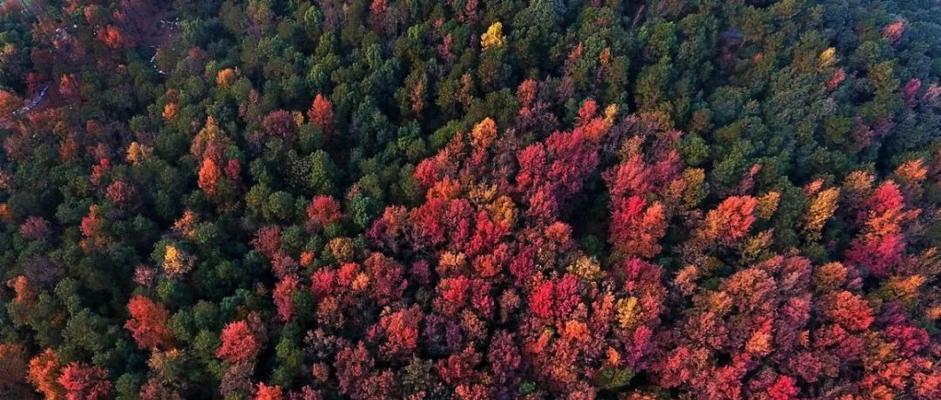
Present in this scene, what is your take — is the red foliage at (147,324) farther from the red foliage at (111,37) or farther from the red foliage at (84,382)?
the red foliage at (111,37)

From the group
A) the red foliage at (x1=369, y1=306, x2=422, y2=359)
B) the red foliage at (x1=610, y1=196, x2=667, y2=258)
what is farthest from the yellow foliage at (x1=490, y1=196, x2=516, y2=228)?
the red foliage at (x1=369, y1=306, x2=422, y2=359)

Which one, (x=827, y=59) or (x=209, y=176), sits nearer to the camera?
(x=209, y=176)

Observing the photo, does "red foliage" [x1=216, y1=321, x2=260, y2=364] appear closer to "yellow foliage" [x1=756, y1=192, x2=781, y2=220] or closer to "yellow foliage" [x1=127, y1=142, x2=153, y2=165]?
"yellow foliage" [x1=127, y1=142, x2=153, y2=165]

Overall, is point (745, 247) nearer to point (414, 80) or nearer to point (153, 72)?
point (414, 80)

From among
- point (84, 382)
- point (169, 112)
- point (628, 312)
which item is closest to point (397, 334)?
point (628, 312)

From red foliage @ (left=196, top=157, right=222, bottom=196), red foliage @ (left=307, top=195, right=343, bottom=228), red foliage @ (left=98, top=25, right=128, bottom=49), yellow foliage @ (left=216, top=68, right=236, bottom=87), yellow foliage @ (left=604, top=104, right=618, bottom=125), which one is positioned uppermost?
red foliage @ (left=98, top=25, right=128, bottom=49)

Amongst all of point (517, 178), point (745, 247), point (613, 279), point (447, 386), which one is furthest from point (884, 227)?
point (447, 386)

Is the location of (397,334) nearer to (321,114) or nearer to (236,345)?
(236,345)
